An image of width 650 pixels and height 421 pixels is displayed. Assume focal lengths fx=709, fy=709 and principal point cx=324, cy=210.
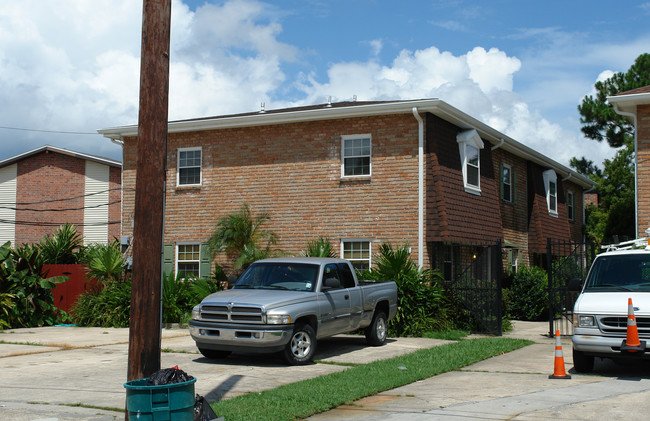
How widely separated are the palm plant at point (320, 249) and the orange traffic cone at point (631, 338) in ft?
28.2

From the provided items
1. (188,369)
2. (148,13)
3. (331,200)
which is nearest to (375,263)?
(331,200)

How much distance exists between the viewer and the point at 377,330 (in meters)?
14.0

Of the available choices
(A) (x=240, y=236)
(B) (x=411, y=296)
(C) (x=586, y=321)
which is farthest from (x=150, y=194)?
(A) (x=240, y=236)

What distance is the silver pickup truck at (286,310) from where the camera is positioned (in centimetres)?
1106

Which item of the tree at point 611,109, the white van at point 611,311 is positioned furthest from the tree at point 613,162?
the white van at point 611,311

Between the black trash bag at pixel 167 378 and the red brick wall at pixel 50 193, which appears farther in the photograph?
the red brick wall at pixel 50 193

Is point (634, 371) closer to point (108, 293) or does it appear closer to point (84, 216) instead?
point (108, 293)

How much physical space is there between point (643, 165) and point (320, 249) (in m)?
7.97

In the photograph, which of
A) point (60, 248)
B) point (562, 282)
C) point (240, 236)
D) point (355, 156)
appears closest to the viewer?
point (562, 282)

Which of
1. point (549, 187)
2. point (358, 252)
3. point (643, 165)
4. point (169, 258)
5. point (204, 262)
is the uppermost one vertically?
point (549, 187)

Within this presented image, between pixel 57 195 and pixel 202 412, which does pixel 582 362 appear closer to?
pixel 202 412

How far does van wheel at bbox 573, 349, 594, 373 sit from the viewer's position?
10461 millimetres

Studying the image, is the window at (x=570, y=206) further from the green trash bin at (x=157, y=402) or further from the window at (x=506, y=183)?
the green trash bin at (x=157, y=402)

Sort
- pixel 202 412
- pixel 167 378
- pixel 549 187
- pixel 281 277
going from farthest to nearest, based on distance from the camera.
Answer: pixel 549 187 < pixel 281 277 < pixel 202 412 < pixel 167 378
